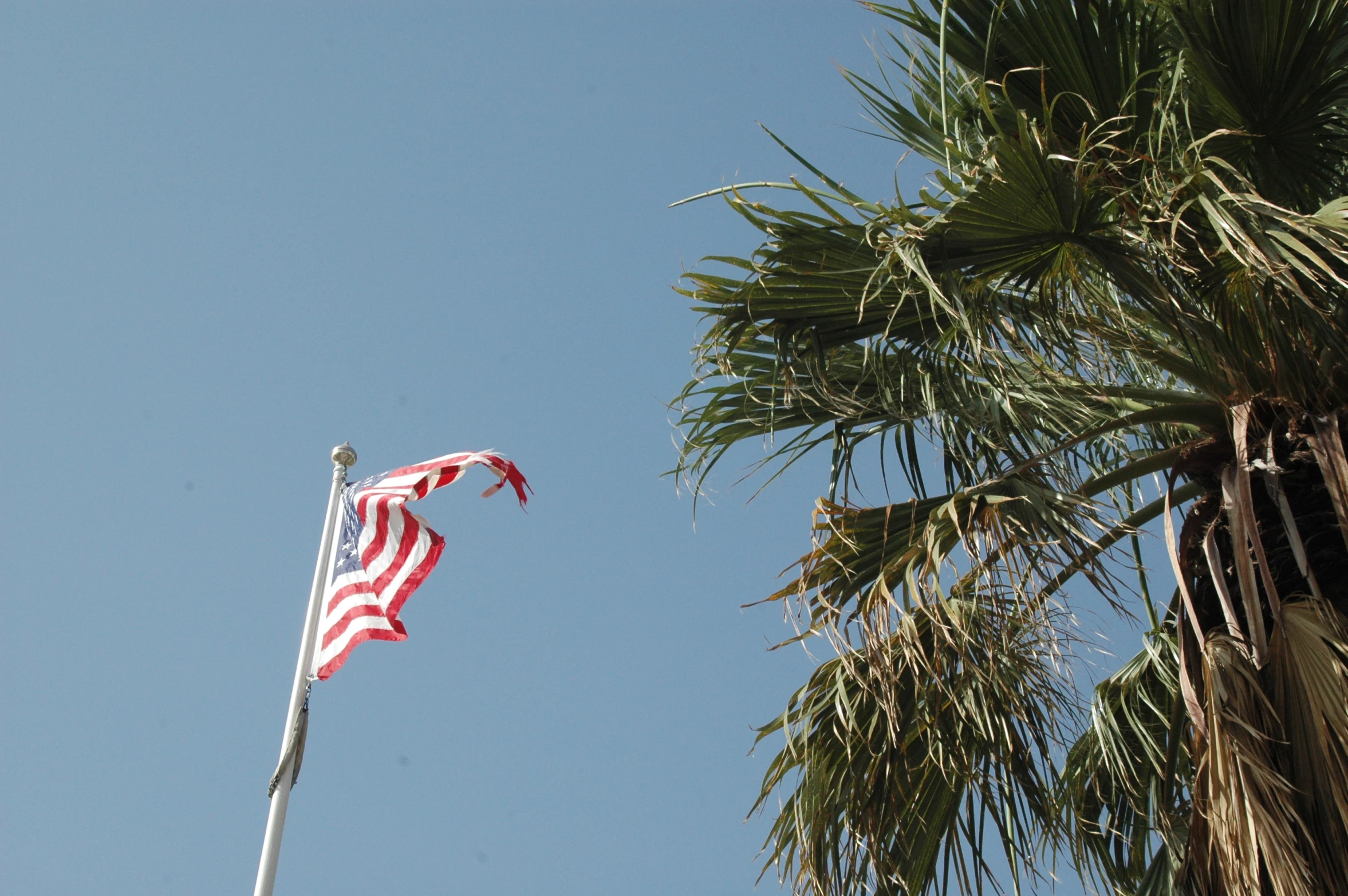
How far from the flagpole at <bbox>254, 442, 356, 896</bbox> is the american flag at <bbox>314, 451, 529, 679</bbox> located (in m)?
0.05

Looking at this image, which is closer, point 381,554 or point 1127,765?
point 1127,765

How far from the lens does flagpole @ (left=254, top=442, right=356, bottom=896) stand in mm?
6488

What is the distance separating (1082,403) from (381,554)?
12.8 feet

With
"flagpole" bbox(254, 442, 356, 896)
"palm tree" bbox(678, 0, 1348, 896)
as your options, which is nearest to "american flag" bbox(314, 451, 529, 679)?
"flagpole" bbox(254, 442, 356, 896)

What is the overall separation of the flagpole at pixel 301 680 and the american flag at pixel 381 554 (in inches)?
1.8

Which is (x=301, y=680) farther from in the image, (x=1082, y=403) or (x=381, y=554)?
(x=1082, y=403)

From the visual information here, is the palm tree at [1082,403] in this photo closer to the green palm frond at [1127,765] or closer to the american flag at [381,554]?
the green palm frond at [1127,765]

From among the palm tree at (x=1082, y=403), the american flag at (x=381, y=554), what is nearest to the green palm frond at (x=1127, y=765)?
the palm tree at (x=1082, y=403)

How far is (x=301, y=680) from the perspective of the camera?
7027 mm

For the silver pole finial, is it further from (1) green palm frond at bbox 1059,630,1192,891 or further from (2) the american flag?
(1) green palm frond at bbox 1059,630,1192,891

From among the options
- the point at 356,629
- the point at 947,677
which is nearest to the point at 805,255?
the point at 947,677

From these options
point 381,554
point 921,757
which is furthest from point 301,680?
point 921,757

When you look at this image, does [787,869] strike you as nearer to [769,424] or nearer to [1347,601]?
[769,424]

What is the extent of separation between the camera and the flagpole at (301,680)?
255 inches
